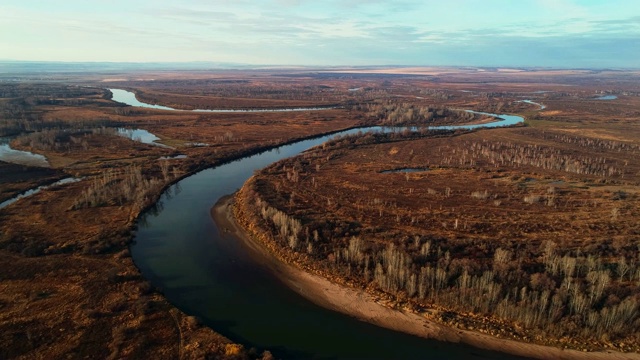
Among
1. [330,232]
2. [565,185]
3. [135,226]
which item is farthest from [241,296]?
[565,185]

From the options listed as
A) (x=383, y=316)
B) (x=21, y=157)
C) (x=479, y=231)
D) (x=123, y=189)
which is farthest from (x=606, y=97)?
(x=21, y=157)

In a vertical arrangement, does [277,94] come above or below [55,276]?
above

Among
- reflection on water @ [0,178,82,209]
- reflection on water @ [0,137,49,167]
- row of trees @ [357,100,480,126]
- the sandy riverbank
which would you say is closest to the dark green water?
→ the sandy riverbank

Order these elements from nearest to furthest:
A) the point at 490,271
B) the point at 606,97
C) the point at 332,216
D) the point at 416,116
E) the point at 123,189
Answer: the point at 490,271
the point at 332,216
the point at 123,189
the point at 416,116
the point at 606,97

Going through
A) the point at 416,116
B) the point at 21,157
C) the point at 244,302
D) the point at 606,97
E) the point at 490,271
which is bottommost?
the point at 244,302

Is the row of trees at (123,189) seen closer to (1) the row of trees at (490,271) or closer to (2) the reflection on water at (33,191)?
(2) the reflection on water at (33,191)

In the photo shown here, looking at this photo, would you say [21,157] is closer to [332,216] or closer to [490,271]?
[332,216]

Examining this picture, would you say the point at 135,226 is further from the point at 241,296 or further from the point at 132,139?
the point at 132,139
